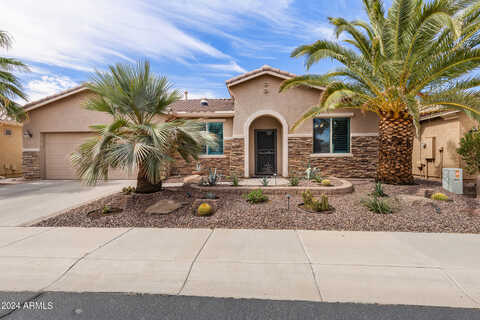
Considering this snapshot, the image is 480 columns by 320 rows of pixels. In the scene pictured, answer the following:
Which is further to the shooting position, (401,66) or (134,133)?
(401,66)

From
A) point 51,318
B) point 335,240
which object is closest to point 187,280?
point 51,318

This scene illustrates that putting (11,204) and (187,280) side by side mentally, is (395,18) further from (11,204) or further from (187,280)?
(11,204)

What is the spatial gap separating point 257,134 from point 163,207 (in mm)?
6850

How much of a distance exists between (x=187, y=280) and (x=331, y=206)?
4531 millimetres

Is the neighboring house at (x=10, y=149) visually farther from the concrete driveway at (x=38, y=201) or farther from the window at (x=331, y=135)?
the window at (x=331, y=135)

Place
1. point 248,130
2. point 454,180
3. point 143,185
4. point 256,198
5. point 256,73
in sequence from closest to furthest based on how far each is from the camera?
point 256,198 → point 143,185 → point 454,180 → point 256,73 → point 248,130

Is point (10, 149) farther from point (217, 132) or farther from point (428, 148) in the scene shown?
point (428, 148)

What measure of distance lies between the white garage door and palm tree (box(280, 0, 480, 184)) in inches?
420

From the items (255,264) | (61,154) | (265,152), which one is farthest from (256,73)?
(61,154)

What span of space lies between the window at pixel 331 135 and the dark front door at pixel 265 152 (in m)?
2.02

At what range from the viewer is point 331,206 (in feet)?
20.2

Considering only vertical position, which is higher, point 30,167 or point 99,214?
point 30,167

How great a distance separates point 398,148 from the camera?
834 cm

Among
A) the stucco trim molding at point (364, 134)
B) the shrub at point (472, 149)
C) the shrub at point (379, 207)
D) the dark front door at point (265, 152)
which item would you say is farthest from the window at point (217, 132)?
the shrub at point (472, 149)
